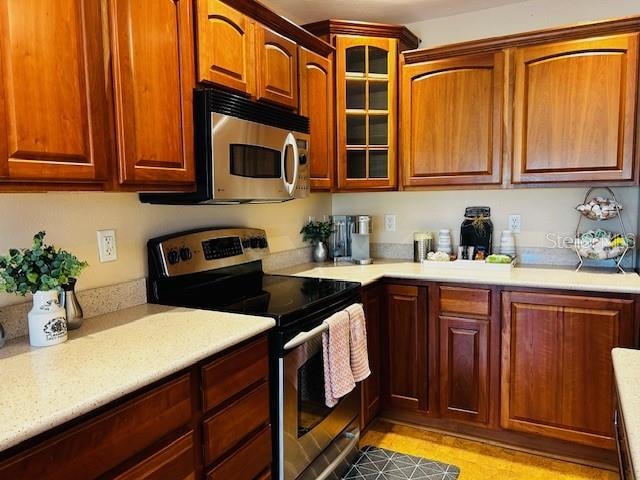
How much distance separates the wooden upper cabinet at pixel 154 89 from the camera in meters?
1.52

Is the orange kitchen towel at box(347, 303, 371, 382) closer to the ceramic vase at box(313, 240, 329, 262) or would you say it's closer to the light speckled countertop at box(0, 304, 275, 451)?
the light speckled countertop at box(0, 304, 275, 451)

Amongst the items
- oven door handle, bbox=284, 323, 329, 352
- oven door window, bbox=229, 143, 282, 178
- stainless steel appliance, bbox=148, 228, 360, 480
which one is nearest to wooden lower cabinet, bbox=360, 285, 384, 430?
stainless steel appliance, bbox=148, 228, 360, 480

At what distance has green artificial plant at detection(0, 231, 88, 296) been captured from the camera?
1.40 m

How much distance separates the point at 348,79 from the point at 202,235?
4.29 feet

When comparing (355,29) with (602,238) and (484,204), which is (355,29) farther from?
(602,238)

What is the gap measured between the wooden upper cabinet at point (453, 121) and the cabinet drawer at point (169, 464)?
6.52 ft

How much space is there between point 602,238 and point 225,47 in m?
2.07

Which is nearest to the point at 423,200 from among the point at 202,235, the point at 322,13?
the point at 322,13

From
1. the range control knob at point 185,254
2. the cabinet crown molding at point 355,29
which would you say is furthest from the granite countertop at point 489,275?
the cabinet crown molding at point 355,29

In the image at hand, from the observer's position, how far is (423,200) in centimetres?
315

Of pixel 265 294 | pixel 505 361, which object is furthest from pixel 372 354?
pixel 265 294

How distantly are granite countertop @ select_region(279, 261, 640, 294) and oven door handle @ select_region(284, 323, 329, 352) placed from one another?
0.55 meters

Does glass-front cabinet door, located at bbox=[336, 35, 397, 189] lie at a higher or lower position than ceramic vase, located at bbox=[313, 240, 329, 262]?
higher

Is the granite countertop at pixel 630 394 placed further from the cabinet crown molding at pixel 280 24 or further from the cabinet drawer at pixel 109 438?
the cabinet crown molding at pixel 280 24
